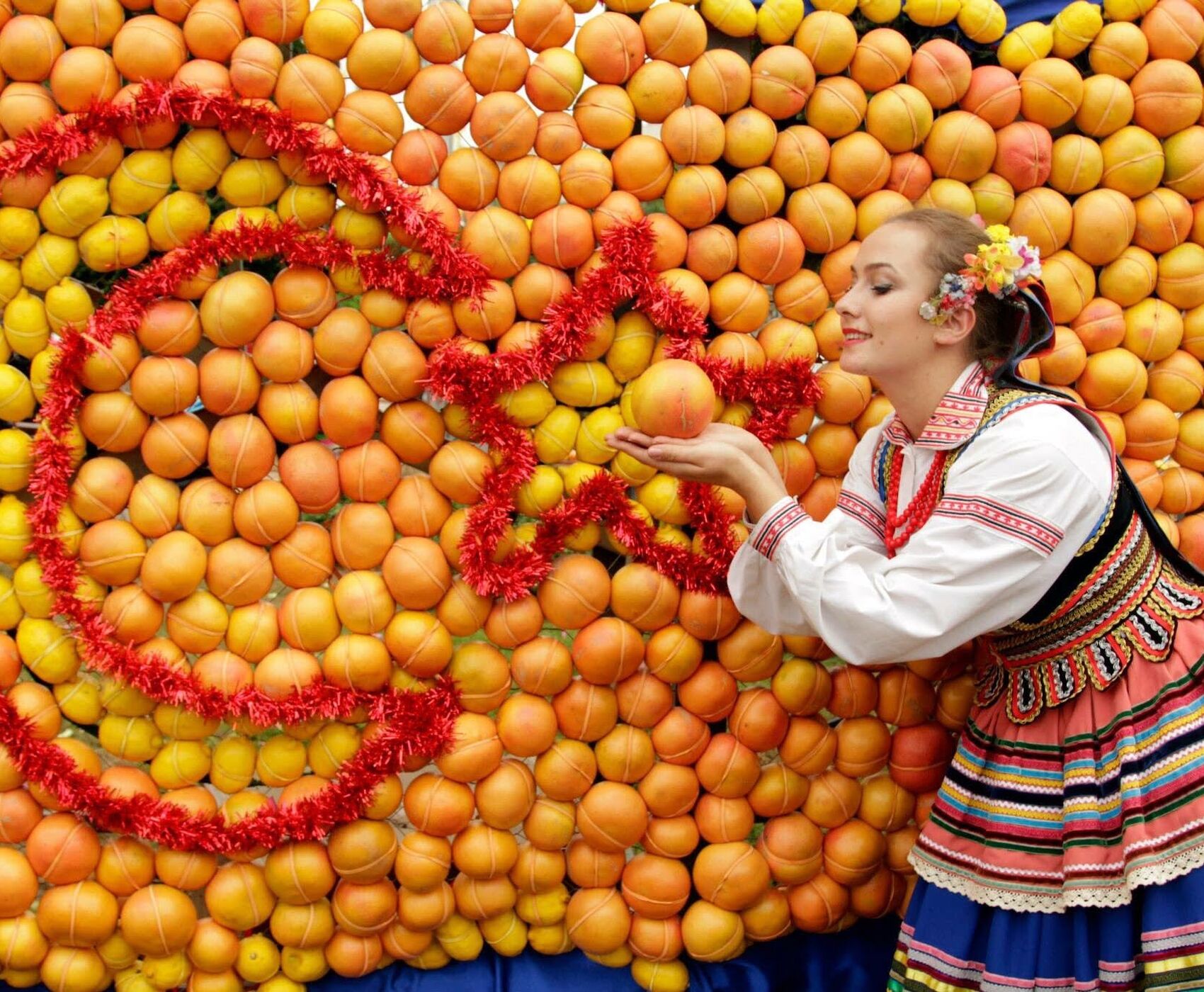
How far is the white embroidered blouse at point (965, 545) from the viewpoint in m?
1.52

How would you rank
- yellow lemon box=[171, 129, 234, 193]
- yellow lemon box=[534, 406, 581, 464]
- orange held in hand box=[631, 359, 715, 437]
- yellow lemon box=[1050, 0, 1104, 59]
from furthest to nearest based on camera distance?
yellow lemon box=[1050, 0, 1104, 59], yellow lemon box=[534, 406, 581, 464], yellow lemon box=[171, 129, 234, 193], orange held in hand box=[631, 359, 715, 437]

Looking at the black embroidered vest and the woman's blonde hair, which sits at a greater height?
the woman's blonde hair

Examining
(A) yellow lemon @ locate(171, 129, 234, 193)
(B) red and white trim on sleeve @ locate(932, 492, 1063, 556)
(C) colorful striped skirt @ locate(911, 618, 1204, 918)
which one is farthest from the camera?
(A) yellow lemon @ locate(171, 129, 234, 193)

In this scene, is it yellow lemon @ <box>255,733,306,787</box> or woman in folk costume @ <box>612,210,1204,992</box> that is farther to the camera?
yellow lemon @ <box>255,733,306,787</box>

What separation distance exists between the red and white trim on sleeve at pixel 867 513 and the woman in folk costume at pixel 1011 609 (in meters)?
0.04

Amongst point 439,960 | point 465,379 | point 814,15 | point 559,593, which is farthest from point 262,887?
point 814,15

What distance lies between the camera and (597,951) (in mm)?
2047

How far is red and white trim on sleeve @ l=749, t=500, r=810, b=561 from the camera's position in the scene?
164 cm

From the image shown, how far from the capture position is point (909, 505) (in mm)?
1762

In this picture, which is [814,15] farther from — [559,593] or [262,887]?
[262,887]

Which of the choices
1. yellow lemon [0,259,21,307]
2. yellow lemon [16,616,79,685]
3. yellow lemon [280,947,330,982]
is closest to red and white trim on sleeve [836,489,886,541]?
yellow lemon [280,947,330,982]

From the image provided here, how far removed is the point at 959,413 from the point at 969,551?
0.26 meters

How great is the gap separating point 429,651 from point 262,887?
566mm

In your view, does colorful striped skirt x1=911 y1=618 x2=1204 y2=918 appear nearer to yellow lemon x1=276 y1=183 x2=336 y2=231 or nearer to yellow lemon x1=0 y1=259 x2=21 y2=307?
yellow lemon x1=276 y1=183 x2=336 y2=231
